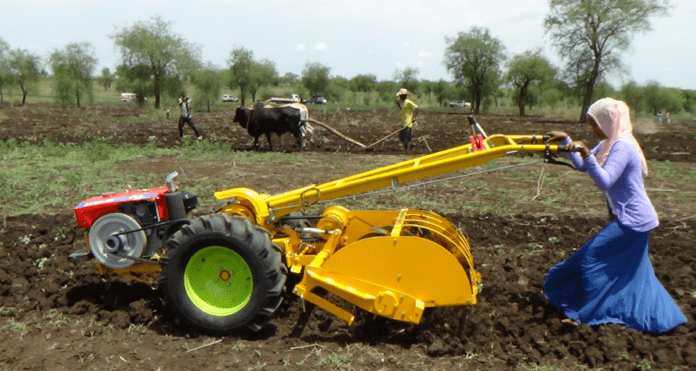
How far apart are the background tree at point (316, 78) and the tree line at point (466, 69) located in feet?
0.40

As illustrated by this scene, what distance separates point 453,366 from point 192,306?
207 cm

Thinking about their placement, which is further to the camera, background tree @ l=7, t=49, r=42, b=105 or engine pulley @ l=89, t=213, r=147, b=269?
background tree @ l=7, t=49, r=42, b=105

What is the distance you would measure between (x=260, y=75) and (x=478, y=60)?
914 inches

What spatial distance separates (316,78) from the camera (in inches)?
2621

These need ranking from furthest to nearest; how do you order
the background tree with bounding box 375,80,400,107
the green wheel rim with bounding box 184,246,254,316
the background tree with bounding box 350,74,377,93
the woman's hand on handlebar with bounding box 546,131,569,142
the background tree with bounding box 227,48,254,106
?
the background tree with bounding box 350,74,377,93 < the background tree with bounding box 375,80,400,107 < the background tree with bounding box 227,48,254,106 < the green wheel rim with bounding box 184,246,254,316 < the woman's hand on handlebar with bounding box 546,131,569,142

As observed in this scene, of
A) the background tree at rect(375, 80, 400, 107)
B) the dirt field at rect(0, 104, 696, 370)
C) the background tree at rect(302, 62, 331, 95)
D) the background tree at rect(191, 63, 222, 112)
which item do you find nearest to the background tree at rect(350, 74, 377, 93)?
the background tree at rect(375, 80, 400, 107)

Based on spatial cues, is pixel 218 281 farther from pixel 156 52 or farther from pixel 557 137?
pixel 156 52

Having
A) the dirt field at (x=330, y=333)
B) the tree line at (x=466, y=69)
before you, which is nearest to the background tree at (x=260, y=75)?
the tree line at (x=466, y=69)

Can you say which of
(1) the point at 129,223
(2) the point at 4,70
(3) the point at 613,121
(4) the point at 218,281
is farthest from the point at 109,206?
(2) the point at 4,70

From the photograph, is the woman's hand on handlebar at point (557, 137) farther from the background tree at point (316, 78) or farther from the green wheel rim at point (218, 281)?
the background tree at point (316, 78)

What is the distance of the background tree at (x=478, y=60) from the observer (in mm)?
57062

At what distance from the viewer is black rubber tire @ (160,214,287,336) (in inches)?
162

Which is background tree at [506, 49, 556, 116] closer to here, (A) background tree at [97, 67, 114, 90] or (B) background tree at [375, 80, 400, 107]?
(B) background tree at [375, 80, 400, 107]

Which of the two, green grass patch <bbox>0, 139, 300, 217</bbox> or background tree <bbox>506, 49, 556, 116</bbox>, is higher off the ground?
background tree <bbox>506, 49, 556, 116</bbox>
